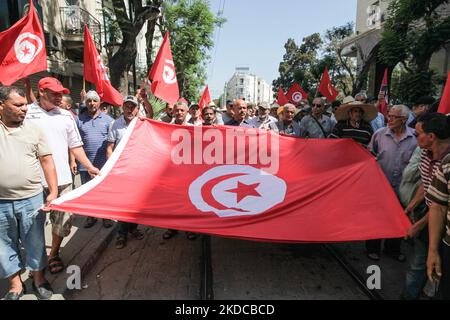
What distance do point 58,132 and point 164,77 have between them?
9.55 ft

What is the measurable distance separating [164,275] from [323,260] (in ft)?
6.66

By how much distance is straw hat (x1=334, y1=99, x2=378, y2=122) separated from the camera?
14.8 ft

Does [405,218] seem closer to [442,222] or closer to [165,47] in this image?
[442,222]

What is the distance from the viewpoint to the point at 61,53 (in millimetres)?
14477

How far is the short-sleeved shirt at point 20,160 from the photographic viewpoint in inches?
107

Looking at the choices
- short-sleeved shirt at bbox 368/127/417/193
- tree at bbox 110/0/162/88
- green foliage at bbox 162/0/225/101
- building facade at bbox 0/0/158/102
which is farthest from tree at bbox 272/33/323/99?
short-sleeved shirt at bbox 368/127/417/193

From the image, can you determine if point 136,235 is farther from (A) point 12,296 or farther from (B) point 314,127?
(B) point 314,127

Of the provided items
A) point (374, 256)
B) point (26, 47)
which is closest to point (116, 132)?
point (26, 47)

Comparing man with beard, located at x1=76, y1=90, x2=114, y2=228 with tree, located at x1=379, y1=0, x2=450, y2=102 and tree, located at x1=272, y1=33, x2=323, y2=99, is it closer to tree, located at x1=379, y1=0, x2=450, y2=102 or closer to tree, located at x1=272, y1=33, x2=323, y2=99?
tree, located at x1=379, y1=0, x2=450, y2=102

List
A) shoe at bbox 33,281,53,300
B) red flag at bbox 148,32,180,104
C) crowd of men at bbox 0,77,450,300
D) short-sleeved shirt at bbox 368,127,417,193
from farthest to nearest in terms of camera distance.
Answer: red flag at bbox 148,32,180,104
short-sleeved shirt at bbox 368,127,417,193
shoe at bbox 33,281,53,300
crowd of men at bbox 0,77,450,300

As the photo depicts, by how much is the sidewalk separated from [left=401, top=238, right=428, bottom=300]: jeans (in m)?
3.39

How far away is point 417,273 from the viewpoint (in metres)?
2.89

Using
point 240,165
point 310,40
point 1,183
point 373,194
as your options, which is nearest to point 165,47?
point 240,165

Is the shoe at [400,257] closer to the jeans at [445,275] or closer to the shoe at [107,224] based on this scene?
the jeans at [445,275]
